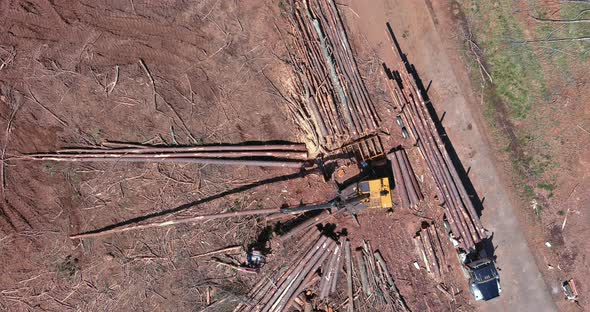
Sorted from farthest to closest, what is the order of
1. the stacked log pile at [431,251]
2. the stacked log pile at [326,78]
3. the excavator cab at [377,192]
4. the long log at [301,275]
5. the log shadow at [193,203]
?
the log shadow at [193,203] < the long log at [301,275] < the stacked log pile at [431,251] < the stacked log pile at [326,78] < the excavator cab at [377,192]

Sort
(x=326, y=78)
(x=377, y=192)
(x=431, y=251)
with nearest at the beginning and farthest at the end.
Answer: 1. (x=377, y=192)
2. (x=326, y=78)
3. (x=431, y=251)

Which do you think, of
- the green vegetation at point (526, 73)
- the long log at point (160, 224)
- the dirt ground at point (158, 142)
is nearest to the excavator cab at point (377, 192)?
the dirt ground at point (158, 142)

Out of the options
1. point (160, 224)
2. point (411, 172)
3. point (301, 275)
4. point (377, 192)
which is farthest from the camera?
point (301, 275)

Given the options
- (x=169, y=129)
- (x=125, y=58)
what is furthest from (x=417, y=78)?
(x=125, y=58)

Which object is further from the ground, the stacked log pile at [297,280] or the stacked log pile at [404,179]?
the stacked log pile at [404,179]

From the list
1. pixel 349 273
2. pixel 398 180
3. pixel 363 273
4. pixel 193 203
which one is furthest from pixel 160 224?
pixel 398 180

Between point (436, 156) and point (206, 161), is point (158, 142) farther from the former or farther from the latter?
point (436, 156)

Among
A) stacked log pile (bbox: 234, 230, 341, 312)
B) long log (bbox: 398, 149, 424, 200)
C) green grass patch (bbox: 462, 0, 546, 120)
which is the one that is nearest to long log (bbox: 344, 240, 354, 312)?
stacked log pile (bbox: 234, 230, 341, 312)

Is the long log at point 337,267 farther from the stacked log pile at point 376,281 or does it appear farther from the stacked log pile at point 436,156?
the stacked log pile at point 436,156
